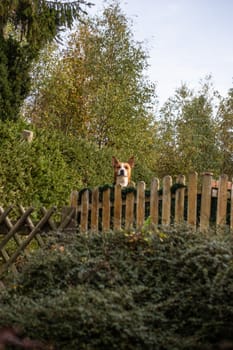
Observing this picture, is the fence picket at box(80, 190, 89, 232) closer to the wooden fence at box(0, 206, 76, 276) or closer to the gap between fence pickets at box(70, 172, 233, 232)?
the gap between fence pickets at box(70, 172, 233, 232)

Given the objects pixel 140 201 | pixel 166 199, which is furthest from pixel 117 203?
pixel 166 199

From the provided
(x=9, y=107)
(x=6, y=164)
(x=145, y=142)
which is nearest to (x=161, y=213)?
(x=6, y=164)

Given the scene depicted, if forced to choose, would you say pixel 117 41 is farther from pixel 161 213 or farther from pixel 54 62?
pixel 161 213

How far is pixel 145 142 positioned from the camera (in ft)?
67.3

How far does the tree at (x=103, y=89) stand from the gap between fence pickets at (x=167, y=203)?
11.2 meters

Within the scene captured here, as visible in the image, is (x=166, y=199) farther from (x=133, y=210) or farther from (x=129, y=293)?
(x=129, y=293)

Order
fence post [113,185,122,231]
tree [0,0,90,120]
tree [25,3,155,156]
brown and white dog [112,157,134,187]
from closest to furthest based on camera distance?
1. fence post [113,185,122,231]
2. brown and white dog [112,157,134,187]
3. tree [0,0,90,120]
4. tree [25,3,155,156]

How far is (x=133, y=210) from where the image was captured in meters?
7.81

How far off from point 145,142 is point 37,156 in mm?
9670

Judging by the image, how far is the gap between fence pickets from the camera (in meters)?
7.07

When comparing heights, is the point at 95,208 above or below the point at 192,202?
below

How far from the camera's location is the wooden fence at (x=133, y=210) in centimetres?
711

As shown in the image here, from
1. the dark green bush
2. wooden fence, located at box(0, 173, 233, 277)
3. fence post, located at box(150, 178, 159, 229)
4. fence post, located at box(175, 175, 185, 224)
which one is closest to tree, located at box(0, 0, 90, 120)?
wooden fence, located at box(0, 173, 233, 277)

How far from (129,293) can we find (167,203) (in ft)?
11.0
